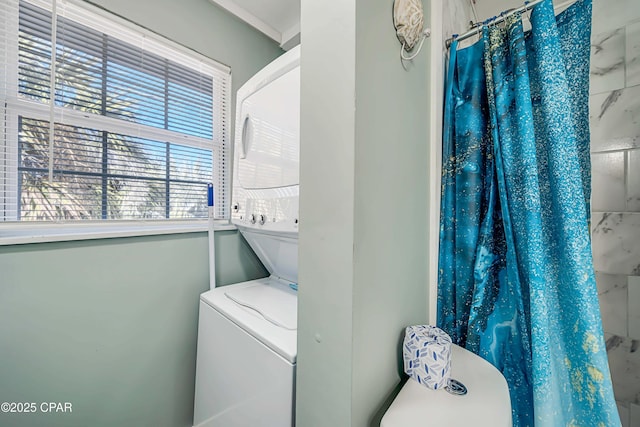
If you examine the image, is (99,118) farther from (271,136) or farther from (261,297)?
(261,297)

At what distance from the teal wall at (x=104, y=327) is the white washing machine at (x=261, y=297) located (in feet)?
0.64

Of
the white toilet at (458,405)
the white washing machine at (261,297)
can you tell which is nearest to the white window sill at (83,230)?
the white washing machine at (261,297)

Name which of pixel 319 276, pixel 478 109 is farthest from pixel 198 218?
pixel 478 109

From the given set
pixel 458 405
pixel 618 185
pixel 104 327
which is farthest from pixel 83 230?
pixel 618 185

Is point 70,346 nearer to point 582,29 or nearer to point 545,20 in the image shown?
point 545,20

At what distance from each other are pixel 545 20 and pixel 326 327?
115cm

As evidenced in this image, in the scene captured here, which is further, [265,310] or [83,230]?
[83,230]

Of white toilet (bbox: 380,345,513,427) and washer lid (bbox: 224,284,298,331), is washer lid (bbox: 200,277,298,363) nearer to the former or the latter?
washer lid (bbox: 224,284,298,331)

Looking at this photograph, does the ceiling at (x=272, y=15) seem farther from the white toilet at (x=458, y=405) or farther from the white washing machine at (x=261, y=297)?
the white toilet at (x=458, y=405)

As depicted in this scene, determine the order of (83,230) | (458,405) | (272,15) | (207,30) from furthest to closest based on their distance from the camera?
1. (272,15)
2. (207,30)
3. (83,230)
4. (458,405)

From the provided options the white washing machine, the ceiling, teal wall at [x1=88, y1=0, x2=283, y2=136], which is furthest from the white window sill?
the ceiling

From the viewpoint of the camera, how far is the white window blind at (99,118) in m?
1.02

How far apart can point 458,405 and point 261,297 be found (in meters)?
0.91

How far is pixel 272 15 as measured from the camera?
1655 millimetres
